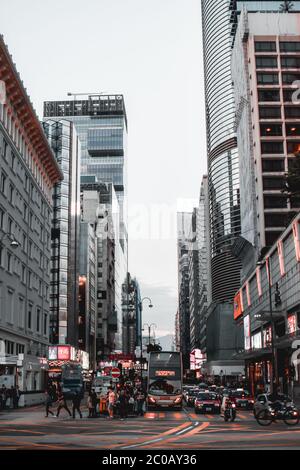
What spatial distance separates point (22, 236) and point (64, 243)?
61.5 metres

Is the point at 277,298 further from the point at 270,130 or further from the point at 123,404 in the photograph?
the point at 270,130

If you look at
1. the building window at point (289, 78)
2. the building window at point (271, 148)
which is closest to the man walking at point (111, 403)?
the building window at point (271, 148)

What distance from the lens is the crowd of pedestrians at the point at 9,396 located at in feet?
142

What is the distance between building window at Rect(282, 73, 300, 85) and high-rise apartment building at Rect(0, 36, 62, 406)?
44.4 metres

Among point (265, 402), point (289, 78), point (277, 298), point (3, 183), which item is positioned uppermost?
point (289, 78)

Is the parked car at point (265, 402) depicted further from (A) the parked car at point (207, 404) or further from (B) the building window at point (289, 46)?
(B) the building window at point (289, 46)

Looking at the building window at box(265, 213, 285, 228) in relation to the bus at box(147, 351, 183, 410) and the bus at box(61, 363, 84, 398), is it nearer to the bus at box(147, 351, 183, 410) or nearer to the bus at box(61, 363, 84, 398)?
the bus at box(61, 363, 84, 398)

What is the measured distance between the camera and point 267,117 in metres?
98.1

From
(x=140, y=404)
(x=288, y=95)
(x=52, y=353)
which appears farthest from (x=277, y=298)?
(x=288, y=95)

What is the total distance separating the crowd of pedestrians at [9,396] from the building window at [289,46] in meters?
78.5

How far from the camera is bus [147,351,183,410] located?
44000 millimetres

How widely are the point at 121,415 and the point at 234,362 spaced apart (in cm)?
10193
